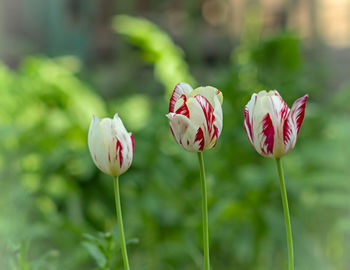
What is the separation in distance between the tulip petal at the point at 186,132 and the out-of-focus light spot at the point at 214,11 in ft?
14.6

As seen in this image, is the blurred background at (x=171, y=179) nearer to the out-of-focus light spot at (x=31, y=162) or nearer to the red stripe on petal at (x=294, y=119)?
the out-of-focus light spot at (x=31, y=162)

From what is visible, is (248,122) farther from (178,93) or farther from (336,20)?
(336,20)

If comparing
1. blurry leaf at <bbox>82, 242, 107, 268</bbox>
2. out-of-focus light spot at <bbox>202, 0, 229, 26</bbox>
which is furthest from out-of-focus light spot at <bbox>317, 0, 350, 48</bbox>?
blurry leaf at <bbox>82, 242, 107, 268</bbox>

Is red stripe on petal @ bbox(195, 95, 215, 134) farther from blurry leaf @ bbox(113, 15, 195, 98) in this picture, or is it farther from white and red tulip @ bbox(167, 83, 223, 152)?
blurry leaf @ bbox(113, 15, 195, 98)

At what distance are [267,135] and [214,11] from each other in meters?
4.67

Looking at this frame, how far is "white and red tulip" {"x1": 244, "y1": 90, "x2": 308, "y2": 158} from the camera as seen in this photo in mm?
483

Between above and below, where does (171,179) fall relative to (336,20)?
below

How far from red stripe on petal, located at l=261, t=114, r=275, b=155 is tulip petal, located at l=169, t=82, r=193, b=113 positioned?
0.07 metres

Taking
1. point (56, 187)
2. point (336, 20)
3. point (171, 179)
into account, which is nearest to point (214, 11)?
point (336, 20)

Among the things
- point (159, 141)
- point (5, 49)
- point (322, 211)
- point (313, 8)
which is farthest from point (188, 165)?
point (5, 49)

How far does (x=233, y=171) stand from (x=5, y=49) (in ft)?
8.46

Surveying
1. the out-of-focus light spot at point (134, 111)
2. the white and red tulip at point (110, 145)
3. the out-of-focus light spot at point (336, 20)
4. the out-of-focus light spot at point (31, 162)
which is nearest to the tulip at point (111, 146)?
the white and red tulip at point (110, 145)

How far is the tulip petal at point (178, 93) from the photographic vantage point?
0.50 meters

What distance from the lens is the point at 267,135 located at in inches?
19.1
